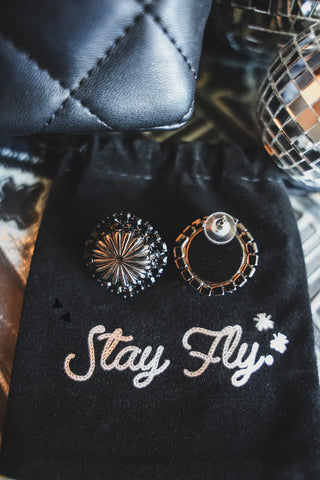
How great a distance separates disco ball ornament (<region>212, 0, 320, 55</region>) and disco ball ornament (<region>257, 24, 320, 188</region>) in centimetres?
6

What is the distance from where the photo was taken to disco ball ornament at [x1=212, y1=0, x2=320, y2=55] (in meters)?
0.43

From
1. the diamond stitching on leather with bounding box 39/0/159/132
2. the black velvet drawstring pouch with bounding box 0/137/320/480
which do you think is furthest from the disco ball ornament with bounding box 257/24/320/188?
the diamond stitching on leather with bounding box 39/0/159/132

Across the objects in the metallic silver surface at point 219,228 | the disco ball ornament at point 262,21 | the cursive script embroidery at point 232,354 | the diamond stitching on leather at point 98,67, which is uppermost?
the diamond stitching on leather at point 98,67

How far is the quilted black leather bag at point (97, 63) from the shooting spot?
33 centimetres

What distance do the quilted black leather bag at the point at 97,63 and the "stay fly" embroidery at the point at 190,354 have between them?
0.21m

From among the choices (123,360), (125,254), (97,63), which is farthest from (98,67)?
(123,360)

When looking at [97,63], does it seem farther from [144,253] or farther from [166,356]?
[166,356]

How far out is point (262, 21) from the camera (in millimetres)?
451

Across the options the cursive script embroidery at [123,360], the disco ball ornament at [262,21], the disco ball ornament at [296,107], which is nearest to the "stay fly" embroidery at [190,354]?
the cursive script embroidery at [123,360]

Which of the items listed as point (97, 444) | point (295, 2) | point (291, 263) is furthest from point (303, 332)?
point (295, 2)

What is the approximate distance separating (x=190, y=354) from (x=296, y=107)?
0.86 feet

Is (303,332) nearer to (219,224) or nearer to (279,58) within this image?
(219,224)

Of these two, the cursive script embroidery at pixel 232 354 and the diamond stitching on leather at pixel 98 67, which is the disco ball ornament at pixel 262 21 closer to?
the diamond stitching on leather at pixel 98 67

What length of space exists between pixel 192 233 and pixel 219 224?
0.12ft
